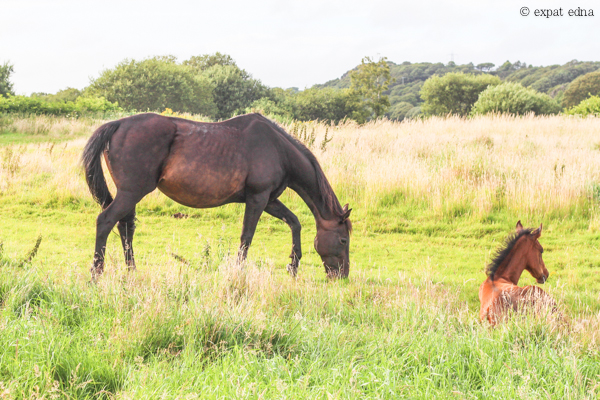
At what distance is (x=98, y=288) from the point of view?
3.95 m

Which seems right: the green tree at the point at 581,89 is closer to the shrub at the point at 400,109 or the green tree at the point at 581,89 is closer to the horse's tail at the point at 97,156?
the shrub at the point at 400,109

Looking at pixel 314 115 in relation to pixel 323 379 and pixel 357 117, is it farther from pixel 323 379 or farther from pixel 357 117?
pixel 323 379

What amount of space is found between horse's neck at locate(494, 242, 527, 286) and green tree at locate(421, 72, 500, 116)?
45.7 m

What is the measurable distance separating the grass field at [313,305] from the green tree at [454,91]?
136 feet

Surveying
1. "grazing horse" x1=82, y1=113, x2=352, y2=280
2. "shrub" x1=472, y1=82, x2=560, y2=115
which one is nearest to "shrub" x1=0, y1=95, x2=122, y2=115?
"grazing horse" x1=82, y1=113, x2=352, y2=280

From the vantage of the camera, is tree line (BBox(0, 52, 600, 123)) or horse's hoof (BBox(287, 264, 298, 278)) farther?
tree line (BBox(0, 52, 600, 123))

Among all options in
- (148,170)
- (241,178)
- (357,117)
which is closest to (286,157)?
(241,178)

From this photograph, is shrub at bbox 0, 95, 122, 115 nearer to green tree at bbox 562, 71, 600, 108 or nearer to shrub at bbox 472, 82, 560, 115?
shrub at bbox 472, 82, 560, 115

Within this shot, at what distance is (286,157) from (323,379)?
339 centimetres

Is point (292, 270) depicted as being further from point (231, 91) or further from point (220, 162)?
point (231, 91)

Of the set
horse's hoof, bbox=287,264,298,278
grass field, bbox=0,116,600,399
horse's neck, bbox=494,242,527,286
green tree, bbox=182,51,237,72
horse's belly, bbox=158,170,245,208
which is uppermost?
green tree, bbox=182,51,237,72

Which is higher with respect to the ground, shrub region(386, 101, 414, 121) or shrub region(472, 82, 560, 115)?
shrub region(386, 101, 414, 121)

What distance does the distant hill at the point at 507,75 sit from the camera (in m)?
73.3

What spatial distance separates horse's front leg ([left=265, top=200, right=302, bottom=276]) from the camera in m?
5.70
